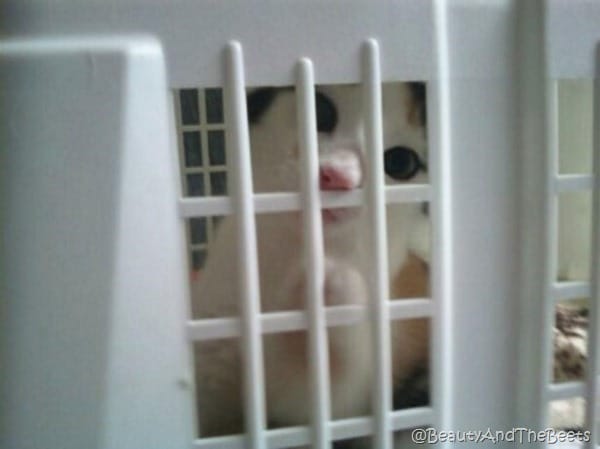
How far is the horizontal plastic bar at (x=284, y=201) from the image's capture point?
436mm

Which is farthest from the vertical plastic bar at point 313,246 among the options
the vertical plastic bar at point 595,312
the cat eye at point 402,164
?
the vertical plastic bar at point 595,312

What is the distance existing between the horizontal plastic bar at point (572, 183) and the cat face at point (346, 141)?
0.35ft

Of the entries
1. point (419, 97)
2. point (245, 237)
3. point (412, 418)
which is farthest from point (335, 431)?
point (419, 97)

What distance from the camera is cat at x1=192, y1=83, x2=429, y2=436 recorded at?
515 mm

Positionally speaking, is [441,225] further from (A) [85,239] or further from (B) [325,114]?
(A) [85,239]

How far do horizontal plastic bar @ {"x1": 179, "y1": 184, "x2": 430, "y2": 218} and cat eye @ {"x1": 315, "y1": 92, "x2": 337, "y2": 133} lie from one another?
0.32ft

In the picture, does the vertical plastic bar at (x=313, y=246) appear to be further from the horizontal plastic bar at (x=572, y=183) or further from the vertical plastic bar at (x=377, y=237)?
the horizontal plastic bar at (x=572, y=183)

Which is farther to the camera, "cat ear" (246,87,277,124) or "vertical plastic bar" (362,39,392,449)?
"cat ear" (246,87,277,124)

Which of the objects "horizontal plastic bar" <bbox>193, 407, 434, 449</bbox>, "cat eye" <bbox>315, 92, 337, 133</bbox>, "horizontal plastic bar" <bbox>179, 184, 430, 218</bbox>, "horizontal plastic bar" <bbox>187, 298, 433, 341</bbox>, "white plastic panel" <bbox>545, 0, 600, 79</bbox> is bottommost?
"horizontal plastic bar" <bbox>193, 407, 434, 449</bbox>

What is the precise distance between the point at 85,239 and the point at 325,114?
0.76 feet

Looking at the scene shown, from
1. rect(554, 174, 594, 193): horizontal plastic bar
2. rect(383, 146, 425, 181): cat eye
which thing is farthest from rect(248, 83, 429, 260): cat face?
rect(554, 174, 594, 193): horizontal plastic bar

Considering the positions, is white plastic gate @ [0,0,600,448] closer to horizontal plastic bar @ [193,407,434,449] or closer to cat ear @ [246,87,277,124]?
horizontal plastic bar @ [193,407,434,449]

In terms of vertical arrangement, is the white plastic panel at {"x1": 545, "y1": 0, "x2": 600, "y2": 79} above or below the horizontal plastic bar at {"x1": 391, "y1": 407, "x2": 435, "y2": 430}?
above

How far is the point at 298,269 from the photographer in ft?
1.69
